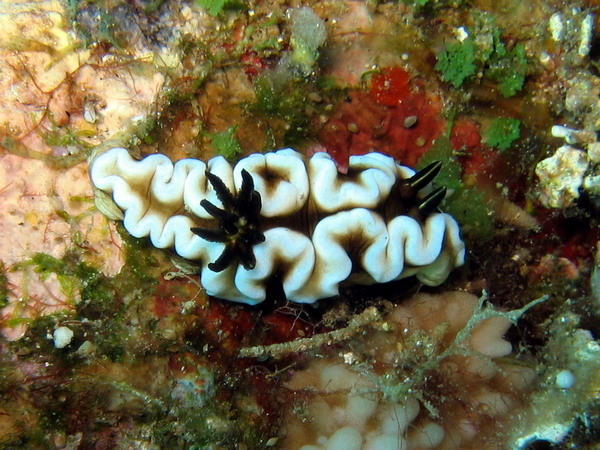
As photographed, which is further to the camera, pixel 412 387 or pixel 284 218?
pixel 412 387

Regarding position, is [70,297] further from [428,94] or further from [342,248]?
[428,94]

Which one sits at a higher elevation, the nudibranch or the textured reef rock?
the nudibranch

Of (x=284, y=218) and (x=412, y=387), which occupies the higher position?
(x=284, y=218)

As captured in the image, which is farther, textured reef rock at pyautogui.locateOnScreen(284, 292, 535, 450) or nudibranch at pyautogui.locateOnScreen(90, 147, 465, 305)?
textured reef rock at pyautogui.locateOnScreen(284, 292, 535, 450)

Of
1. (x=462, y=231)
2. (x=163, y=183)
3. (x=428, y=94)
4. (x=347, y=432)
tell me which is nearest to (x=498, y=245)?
(x=462, y=231)
